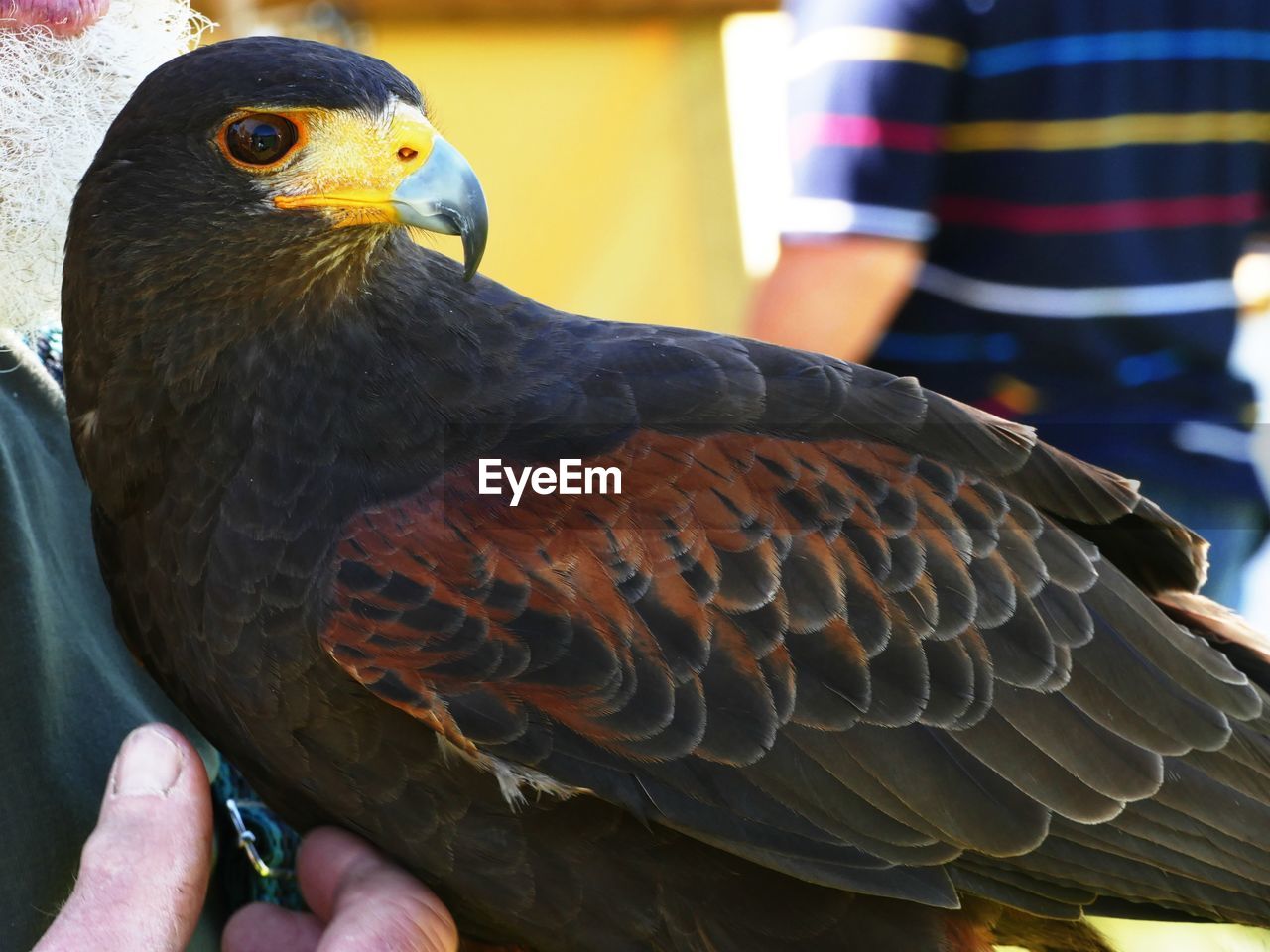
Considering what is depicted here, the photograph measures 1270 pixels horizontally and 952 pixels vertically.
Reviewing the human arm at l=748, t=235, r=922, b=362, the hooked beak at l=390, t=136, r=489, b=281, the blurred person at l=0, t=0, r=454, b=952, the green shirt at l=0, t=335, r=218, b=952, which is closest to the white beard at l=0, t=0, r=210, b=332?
the blurred person at l=0, t=0, r=454, b=952

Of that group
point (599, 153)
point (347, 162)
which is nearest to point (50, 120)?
point (347, 162)

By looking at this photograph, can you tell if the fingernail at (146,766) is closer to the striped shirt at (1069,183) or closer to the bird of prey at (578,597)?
the bird of prey at (578,597)

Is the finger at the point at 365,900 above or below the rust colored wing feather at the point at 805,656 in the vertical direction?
below

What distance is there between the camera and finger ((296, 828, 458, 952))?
1.79 m

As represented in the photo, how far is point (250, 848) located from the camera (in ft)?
6.88

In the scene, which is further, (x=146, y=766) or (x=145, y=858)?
(x=146, y=766)

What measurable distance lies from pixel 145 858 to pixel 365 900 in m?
0.31

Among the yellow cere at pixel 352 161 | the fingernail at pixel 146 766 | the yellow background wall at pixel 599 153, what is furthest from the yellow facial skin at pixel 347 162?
the yellow background wall at pixel 599 153

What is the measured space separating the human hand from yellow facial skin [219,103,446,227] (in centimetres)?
82

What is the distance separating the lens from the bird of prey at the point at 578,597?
1.89 meters

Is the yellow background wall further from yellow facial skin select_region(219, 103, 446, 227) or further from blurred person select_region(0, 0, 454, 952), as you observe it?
yellow facial skin select_region(219, 103, 446, 227)

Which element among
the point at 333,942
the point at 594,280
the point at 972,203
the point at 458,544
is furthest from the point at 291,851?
the point at 594,280

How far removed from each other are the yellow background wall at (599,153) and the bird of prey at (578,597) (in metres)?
4.79

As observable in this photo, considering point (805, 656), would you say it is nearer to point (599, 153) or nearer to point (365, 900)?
point (365, 900)
